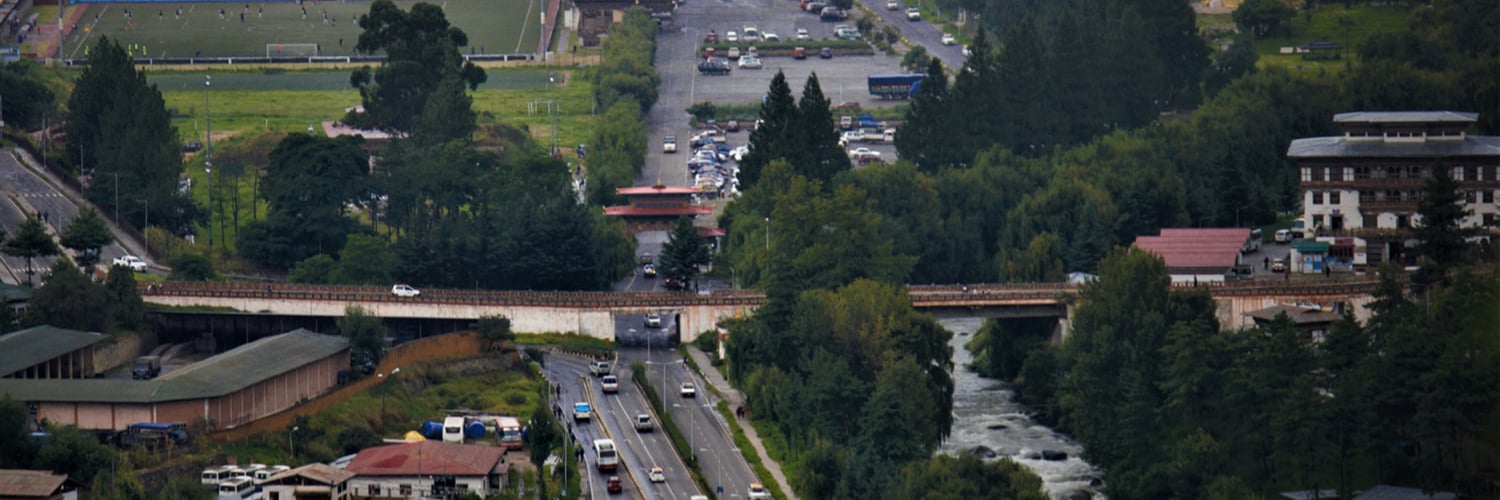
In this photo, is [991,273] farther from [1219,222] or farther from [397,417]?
[397,417]

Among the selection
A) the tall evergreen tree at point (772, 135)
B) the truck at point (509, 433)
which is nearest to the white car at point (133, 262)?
the tall evergreen tree at point (772, 135)

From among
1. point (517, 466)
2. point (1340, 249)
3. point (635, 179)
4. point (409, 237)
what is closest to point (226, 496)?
point (517, 466)

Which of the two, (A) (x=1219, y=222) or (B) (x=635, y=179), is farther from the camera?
→ (B) (x=635, y=179)

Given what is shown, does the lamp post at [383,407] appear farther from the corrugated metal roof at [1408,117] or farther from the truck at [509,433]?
the corrugated metal roof at [1408,117]

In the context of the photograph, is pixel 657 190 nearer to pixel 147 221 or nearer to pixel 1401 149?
pixel 147 221

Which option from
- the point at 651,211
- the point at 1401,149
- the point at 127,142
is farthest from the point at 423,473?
the point at 651,211

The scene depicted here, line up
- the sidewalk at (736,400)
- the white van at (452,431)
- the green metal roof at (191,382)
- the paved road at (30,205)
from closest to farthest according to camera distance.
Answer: the green metal roof at (191,382) < the sidewalk at (736,400) < the white van at (452,431) < the paved road at (30,205)
